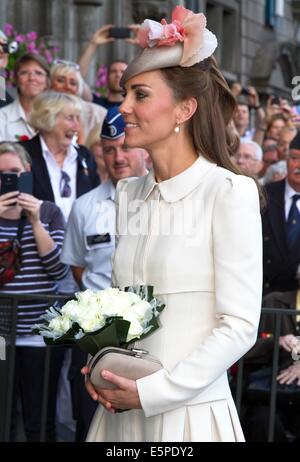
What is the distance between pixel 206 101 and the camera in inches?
161

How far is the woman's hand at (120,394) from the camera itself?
382cm

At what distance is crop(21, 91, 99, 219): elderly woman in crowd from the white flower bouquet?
12.3 feet

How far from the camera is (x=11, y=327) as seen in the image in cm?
666

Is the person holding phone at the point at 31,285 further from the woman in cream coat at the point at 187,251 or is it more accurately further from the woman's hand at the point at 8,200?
the woman in cream coat at the point at 187,251

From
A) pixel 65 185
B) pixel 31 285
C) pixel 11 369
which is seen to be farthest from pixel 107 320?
pixel 65 185

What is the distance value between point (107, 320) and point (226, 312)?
1.24 feet

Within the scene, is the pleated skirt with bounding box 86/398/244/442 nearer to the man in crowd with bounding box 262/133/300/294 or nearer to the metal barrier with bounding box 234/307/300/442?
the metal barrier with bounding box 234/307/300/442

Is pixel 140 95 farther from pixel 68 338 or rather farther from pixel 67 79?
pixel 67 79

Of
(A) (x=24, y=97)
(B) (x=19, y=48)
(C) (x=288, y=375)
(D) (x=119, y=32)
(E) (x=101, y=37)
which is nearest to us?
(C) (x=288, y=375)

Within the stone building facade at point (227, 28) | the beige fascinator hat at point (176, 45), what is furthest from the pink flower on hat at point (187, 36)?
the stone building facade at point (227, 28)

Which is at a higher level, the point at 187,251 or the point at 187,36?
the point at 187,36

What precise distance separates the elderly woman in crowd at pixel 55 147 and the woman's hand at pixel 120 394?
12.8 feet

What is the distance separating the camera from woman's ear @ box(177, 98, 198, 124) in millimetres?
4066
